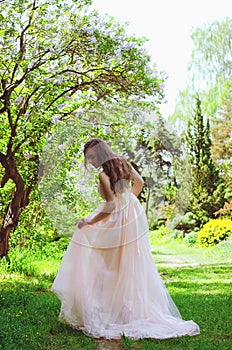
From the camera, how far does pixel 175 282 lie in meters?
6.75

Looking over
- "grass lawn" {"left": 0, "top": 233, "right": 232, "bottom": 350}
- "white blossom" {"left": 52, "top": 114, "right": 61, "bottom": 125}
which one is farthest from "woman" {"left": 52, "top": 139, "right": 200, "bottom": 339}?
"white blossom" {"left": 52, "top": 114, "right": 61, "bottom": 125}

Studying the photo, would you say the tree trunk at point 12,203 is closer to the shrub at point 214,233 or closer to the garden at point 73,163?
the garden at point 73,163

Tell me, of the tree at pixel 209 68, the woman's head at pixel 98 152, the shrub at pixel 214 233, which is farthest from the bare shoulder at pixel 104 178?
the tree at pixel 209 68

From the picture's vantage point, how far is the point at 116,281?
3.83m

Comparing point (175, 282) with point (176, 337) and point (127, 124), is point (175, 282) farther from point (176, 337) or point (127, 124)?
point (176, 337)

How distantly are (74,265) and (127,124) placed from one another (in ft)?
5.36

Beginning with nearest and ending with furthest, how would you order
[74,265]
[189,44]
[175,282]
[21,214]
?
[74,265] → [175,282] → [21,214] → [189,44]

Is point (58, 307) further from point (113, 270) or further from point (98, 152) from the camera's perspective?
point (98, 152)

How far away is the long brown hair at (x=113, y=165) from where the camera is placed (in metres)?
3.84

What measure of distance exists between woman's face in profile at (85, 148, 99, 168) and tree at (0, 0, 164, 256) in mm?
2547

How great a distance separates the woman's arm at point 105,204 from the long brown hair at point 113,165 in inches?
1.3

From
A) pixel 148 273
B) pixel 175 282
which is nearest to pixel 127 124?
pixel 148 273

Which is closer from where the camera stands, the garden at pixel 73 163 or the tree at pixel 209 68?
the garden at pixel 73 163

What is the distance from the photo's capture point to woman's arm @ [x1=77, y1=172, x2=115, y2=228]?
381 centimetres
